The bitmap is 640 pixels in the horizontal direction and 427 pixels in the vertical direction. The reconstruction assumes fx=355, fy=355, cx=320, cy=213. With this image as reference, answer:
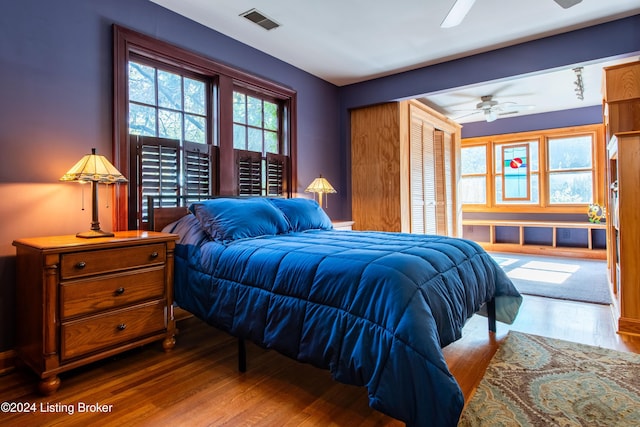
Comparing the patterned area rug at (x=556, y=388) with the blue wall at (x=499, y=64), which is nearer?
the patterned area rug at (x=556, y=388)

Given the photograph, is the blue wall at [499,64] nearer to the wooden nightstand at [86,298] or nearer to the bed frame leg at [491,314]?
the bed frame leg at [491,314]

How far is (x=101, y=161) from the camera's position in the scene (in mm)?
2146

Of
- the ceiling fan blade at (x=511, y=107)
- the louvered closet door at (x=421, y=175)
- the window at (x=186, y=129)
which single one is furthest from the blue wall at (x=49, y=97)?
the ceiling fan blade at (x=511, y=107)

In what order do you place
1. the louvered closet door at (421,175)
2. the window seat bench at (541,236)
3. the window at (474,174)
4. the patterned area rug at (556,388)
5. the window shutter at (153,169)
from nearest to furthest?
the patterned area rug at (556,388), the window shutter at (153,169), the louvered closet door at (421,175), the window seat bench at (541,236), the window at (474,174)

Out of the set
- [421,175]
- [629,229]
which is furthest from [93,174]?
[421,175]

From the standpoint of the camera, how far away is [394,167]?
4.39 m

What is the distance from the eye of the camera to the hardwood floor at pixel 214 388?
161cm

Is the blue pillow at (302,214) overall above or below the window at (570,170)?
A: below

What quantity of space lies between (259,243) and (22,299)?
1.36m

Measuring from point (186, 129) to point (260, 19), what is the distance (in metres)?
1.14

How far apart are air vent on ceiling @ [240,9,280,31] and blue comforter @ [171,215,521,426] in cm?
189

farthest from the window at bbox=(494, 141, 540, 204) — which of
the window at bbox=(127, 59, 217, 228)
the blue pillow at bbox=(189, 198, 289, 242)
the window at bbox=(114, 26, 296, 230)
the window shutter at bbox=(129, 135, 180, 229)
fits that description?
the window shutter at bbox=(129, 135, 180, 229)

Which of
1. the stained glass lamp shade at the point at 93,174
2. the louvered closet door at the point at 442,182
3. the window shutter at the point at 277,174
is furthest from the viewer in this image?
the louvered closet door at the point at 442,182

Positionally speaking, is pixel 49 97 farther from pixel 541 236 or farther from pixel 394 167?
pixel 541 236
